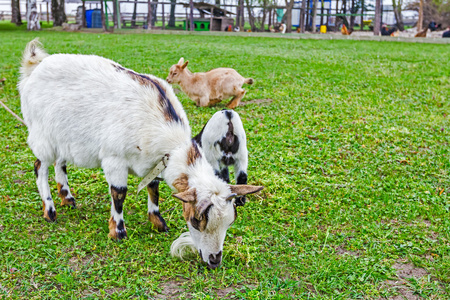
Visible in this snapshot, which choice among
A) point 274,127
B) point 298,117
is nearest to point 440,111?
point 298,117

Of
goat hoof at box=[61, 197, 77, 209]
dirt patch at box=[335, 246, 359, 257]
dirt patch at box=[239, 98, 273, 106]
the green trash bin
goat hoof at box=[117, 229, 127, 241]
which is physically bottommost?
dirt patch at box=[335, 246, 359, 257]

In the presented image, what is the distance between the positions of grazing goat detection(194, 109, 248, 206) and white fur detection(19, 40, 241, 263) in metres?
0.45

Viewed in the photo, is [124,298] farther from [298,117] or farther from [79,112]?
[298,117]

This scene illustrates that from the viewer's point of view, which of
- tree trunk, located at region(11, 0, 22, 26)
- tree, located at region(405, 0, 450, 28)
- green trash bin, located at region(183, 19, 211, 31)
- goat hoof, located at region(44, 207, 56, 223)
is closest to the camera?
goat hoof, located at region(44, 207, 56, 223)

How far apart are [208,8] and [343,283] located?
30.4m

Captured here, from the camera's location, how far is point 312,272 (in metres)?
3.79

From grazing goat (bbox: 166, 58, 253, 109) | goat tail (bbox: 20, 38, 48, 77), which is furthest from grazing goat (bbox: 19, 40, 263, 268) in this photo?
grazing goat (bbox: 166, 58, 253, 109)

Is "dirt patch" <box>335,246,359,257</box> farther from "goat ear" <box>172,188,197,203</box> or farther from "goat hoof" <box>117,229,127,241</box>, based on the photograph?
"goat hoof" <box>117,229,127,241</box>

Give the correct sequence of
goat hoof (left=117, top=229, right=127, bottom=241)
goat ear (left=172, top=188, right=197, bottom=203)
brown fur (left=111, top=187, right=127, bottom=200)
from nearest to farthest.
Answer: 1. goat ear (left=172, top=188, right=197, bottom=203)
2. brown fur (left=111, top=187, right=127, bottom=200)
3. goat hoof (left=117, top=229, right=127, bottom=241)

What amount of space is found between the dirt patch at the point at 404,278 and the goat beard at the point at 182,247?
5.18ft

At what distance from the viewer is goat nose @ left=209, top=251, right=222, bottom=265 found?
3.55m

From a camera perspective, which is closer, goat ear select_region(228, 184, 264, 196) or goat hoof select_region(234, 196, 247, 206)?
goat ear select_region(228, 184, 264, 196)

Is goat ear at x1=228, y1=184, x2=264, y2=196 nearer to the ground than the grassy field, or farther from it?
farther from it

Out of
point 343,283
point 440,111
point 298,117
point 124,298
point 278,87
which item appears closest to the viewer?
point 124,298
